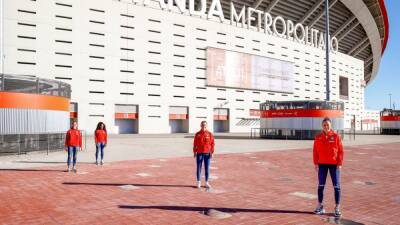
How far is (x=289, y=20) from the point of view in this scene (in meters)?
59.0

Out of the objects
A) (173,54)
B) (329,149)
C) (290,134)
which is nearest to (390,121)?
(290,134)

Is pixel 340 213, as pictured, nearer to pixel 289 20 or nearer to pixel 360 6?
pixel 289 20

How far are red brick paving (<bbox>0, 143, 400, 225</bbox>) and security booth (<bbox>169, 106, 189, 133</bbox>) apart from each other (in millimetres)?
33412

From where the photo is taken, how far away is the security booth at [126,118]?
41.6m

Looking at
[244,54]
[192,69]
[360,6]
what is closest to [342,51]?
[360,6]

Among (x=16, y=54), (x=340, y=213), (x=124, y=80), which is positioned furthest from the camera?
(x=124, y=80)

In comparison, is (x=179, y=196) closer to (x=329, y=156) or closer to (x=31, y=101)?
(x=329, y=156)

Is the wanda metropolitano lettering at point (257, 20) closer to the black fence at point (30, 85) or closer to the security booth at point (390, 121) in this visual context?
the security booth at point (390, 121)

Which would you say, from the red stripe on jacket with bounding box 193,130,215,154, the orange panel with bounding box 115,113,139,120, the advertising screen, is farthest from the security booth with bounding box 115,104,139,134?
the red stripe on jacket with bounding box 193,130,215,154

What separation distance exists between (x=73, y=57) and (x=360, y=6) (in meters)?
51.0

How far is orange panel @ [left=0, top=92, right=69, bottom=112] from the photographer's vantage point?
14.8m

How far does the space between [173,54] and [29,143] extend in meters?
31.4

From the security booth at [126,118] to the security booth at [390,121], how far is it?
31.0 meters

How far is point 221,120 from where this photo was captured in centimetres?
5166
